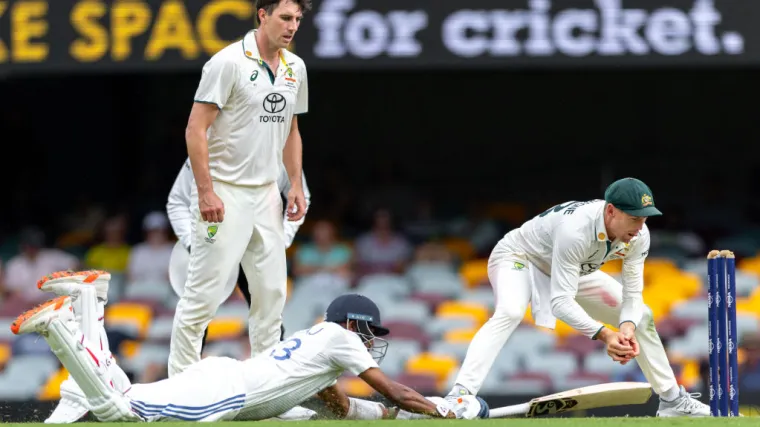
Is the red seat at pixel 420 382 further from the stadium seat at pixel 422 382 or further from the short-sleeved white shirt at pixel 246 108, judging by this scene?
the short-sleeved white shirt at pixel 246 108

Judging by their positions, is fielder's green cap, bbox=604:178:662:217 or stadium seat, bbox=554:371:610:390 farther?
stadium seat, bbox=554:371:610:390

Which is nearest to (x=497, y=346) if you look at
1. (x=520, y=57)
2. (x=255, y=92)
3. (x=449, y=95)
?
(x=255, y=92)

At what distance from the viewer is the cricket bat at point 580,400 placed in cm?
673

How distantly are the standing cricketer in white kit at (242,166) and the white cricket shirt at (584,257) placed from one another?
130 centimetres

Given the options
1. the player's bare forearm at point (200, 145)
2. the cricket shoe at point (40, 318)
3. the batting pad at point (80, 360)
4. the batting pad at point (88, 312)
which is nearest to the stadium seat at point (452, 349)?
the player's bare forearm at point (200, 145)

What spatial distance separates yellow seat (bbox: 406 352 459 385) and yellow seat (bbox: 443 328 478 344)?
20 centimetres

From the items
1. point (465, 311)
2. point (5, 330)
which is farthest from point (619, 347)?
point (5, 330)

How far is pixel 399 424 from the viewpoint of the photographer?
5676 millimetres

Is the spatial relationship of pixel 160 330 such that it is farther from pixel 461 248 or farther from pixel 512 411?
pixel 512 411

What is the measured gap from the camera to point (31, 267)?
11.3 m

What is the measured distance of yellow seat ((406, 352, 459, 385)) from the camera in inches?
388

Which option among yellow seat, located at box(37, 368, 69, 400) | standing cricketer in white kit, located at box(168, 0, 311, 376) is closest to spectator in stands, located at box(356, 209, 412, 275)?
yellow seat, located at box(37, 368, 69, 400)

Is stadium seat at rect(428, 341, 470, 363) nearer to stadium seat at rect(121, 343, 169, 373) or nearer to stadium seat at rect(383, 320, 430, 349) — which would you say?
stadium seat at rect(383, 320, 430, 349)

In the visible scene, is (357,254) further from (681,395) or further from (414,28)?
(681,395)
